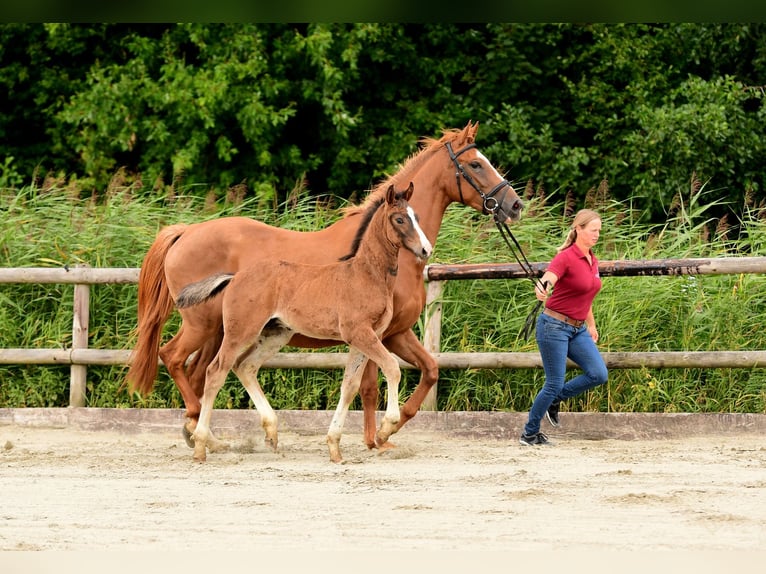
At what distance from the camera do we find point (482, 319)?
8.22 meters

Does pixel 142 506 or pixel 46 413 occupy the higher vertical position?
pixel 142 506

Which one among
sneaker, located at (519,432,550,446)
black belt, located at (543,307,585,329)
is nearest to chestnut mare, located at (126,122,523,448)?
black belt, located at (543,307,585,329)

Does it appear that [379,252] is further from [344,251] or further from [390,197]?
[344,251]

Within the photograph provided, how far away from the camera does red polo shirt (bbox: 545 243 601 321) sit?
665 centimetres

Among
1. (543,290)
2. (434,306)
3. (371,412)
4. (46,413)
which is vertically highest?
(543,290)

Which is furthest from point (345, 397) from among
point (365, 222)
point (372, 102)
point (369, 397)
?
point (372, 102)

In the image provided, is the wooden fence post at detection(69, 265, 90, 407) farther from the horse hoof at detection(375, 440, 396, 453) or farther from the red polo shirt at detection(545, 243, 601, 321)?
the red polo shirt at detection(545, 243, 601, 321)

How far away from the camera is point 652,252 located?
870 centimetres

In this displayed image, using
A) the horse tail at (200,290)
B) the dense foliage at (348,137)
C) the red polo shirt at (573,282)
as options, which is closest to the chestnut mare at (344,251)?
the horse tail at (200,290)

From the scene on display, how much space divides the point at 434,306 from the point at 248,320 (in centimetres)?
199

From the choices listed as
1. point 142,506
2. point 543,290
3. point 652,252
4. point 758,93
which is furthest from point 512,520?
point 758,93

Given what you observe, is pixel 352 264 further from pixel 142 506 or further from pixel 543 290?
pixel 142 506

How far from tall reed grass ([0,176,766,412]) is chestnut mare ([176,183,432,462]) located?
170cm

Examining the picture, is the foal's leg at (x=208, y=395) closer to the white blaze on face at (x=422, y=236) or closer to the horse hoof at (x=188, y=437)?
the horse hoof at (x=188, y=437)
